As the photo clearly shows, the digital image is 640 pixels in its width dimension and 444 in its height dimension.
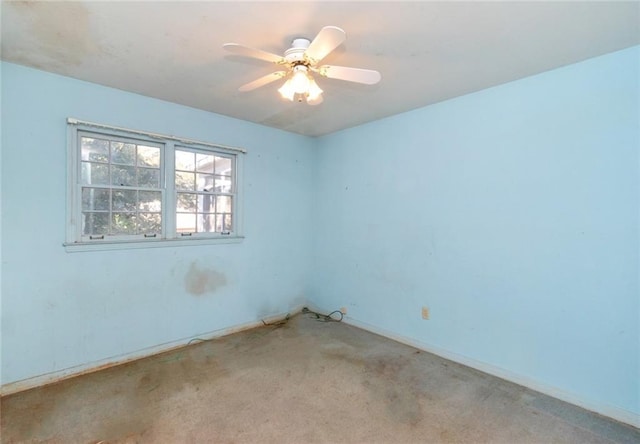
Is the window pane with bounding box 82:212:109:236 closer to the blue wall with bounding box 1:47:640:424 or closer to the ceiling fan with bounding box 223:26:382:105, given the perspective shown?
the blue wall with bounding box 1:47:640:424

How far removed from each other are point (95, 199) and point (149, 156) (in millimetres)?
600

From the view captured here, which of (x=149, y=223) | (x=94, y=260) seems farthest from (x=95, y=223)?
(x=149, y=223)

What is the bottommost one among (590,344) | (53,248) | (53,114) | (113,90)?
(590,344)

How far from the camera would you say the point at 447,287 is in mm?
2922

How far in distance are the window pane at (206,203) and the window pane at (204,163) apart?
10.7 inches

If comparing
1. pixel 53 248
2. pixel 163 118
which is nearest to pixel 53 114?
pixel 163 118

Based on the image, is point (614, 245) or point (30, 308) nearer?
point (614, 245)

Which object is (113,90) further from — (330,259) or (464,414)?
(464,414)

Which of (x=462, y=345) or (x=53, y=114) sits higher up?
(x=53, y=114)

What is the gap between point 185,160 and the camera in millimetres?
3211

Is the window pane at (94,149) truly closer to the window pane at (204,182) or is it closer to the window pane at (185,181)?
the window pane at (185,181)

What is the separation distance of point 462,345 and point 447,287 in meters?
0.52

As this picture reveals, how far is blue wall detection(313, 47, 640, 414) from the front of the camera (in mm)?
2062

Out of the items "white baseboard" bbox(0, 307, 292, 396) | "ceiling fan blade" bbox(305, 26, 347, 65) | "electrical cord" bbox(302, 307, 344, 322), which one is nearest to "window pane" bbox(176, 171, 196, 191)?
"white baseboard" bbox(0, 307, 292, 396)
